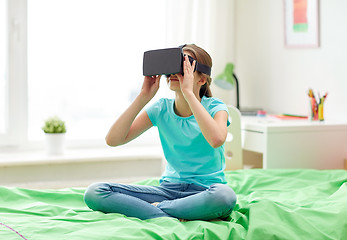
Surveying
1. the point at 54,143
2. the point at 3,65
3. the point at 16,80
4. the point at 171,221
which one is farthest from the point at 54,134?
the point at 171,221

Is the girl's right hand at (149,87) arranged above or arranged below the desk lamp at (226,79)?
below

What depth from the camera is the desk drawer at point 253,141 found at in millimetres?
2717

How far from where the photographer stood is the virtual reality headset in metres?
1.76

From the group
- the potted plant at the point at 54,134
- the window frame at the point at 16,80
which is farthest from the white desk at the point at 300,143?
the window frame at the point at 16,80

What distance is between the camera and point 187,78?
1767 mm

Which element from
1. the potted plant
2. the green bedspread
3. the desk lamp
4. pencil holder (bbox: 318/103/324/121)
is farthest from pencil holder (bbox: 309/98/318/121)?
the potted plant

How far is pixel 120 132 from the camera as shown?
74.2 inches

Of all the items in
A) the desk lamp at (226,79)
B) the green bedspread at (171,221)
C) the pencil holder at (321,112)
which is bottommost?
the green bedspread at (171,221)

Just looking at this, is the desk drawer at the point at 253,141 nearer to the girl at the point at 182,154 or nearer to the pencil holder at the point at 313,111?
the pencil holder at the point at 313,111

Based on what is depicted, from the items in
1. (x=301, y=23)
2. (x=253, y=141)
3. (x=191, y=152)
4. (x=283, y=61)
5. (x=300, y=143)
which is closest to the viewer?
(x=191, y=152)

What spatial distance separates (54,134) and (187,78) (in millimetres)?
1605

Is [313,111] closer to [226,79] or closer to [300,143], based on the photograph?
[300,143]

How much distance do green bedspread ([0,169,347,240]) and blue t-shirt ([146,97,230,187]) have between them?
0.16 m

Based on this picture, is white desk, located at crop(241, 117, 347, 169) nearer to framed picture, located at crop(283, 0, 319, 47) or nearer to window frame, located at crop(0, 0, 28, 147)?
framed picture, located at crop(283, 0, 319, 47)
